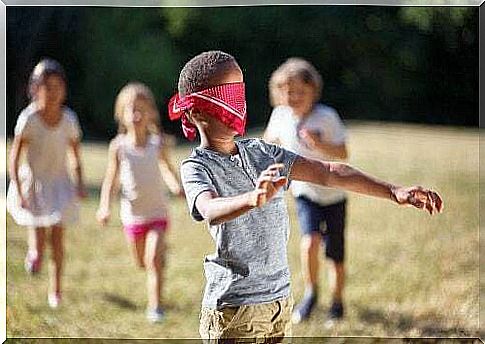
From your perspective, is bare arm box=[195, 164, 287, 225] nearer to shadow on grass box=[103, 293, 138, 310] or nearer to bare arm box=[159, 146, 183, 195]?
bare arm box=[159, 146, 183, 195]

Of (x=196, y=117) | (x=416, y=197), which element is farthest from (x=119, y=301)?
(x=416, y=197)

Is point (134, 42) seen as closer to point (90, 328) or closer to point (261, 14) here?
point (261, 14)

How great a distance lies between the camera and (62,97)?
535 centimetres

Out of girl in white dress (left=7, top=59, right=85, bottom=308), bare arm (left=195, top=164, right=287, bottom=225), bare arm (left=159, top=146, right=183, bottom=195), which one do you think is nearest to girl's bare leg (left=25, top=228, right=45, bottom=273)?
girl in white dress (left=7, top=59, right=85, bottom=308)

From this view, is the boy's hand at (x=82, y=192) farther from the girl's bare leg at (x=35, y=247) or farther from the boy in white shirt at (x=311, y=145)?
the boy in white shirt at (x=311, y=145)

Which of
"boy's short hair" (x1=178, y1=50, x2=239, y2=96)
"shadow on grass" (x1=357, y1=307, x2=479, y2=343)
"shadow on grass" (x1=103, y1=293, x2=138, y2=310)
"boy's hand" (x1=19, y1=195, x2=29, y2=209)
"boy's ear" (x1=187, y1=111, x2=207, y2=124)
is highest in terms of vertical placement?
"boy's short hair" (x1=178, y1=50, x2=239, y2=96)

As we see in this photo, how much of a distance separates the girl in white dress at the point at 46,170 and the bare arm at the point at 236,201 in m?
0.94

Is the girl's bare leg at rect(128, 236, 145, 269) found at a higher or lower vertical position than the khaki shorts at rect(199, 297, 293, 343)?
higher

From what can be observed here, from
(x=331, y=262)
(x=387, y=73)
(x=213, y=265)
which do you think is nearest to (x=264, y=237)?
(x=213, y=265)

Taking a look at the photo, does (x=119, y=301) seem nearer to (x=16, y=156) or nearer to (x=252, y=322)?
(x=16, y=156)

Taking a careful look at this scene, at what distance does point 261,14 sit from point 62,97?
3.18ft

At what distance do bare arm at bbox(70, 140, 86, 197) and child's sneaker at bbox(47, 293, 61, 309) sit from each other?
474mm

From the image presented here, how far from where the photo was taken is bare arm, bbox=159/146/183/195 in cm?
530

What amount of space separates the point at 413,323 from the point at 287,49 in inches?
54.1
